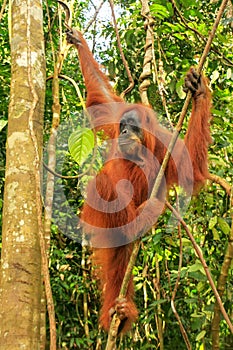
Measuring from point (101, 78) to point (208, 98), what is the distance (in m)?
0.83

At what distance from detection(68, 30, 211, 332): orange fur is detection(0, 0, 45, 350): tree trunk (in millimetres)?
781

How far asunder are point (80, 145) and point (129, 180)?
51 cm

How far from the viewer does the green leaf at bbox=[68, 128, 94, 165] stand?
201 centimetres

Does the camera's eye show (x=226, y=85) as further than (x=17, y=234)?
Yes

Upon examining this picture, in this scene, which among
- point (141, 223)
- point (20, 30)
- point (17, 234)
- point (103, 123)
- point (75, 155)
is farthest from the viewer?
point (103, 123)

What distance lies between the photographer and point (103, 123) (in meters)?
2.68

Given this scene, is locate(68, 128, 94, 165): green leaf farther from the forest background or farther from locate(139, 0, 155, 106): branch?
locate(139, 0, 155, 106): branch

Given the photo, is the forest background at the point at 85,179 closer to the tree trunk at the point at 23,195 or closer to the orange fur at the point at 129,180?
the tree trunk at the point at 23,195

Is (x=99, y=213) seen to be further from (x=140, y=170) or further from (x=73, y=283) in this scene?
(x=73, y=283)

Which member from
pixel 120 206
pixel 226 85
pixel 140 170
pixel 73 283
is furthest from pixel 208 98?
pixel 73 283

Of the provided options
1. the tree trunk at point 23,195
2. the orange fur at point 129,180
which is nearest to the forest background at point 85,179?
the tree trunk at point 23,195

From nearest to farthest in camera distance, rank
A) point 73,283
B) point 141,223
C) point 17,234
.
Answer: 1. point 17,234
2. point 141,223
3. point 73,283

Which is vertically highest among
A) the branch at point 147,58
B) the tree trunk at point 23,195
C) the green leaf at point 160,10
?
the green leaf at point 160,10

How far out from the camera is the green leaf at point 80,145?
201 centimetres
